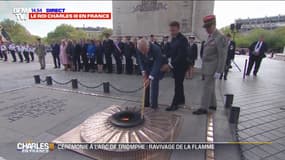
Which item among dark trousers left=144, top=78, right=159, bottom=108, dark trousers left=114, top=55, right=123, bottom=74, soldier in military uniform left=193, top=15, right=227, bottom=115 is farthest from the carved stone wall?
dark trousers left=144, top=78, right=159, bottom=108

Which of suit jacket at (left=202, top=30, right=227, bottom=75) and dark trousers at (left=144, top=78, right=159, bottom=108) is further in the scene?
dark trousers at (left=144, top=78, right=159, bottom=108)

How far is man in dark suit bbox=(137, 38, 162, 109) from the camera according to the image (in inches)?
140

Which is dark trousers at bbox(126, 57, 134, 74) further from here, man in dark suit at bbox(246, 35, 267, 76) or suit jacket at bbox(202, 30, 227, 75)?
man in dark suit at bbox(246, 35, 267, 76)

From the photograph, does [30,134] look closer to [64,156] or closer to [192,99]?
[64,156]

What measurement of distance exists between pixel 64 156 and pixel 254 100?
5095mm

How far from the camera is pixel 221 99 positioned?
486cm

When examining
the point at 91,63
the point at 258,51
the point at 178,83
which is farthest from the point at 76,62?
the point at 258,51

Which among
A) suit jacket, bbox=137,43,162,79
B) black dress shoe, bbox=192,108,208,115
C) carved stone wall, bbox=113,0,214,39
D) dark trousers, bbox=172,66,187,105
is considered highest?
carved stone wall, bbox=113,0,214,39

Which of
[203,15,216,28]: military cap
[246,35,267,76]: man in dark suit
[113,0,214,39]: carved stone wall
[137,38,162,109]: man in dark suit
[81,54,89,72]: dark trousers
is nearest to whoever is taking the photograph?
[203,15,216,28]: military cap

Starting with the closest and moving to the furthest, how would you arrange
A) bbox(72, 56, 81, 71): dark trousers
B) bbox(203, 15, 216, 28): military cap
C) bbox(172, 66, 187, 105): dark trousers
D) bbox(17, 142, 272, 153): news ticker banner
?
bbox(17, 142, 272, 153): news ticker banner, bbox(203, 15, 216, 28): military cap, bbox(172, 66, 187, 105): dark trousers, bbox(72, 56, 81, 71): dark trousers

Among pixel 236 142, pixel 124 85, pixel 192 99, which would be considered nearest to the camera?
pixel 236 142

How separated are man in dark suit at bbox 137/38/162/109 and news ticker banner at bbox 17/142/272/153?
1508 millimetres

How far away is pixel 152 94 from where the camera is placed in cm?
392

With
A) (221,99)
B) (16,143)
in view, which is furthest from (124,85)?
(16,143)
